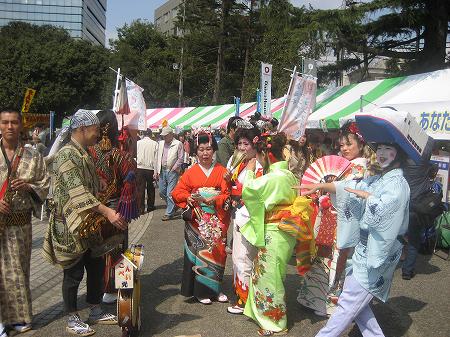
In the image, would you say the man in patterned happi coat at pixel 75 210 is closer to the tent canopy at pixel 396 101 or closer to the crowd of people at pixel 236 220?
the crowd of people at pixel 236 220

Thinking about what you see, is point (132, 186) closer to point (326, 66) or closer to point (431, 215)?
point (431, 215)

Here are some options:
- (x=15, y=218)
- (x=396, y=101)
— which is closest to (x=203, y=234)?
(x=15, y=218)

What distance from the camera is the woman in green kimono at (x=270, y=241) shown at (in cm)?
386

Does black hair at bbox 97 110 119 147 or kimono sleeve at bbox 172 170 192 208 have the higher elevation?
black hair at bbox 97 110 119 147

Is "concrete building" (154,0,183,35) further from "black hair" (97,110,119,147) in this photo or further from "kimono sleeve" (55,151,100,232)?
"kimono sleeve" (55,151,100,232)

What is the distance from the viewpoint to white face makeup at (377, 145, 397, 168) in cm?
300

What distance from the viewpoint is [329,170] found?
14.2 feet

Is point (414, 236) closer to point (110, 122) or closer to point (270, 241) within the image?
point (270, 241)

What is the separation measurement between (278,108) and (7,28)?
146 feet

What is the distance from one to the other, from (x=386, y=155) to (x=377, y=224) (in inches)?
18.2

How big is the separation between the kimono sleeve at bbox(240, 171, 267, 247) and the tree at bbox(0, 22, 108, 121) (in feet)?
125

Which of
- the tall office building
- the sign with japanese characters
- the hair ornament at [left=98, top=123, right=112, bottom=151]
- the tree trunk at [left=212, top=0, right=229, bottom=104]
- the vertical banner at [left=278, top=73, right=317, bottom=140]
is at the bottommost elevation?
the sign with japanese characters

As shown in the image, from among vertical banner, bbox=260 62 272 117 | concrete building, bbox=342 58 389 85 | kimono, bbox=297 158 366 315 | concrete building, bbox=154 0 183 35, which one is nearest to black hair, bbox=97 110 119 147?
kimono, bbox=297 158 366 315

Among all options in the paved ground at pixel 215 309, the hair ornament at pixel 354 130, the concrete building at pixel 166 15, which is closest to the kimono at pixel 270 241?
the paved ground at pixel 215 309
